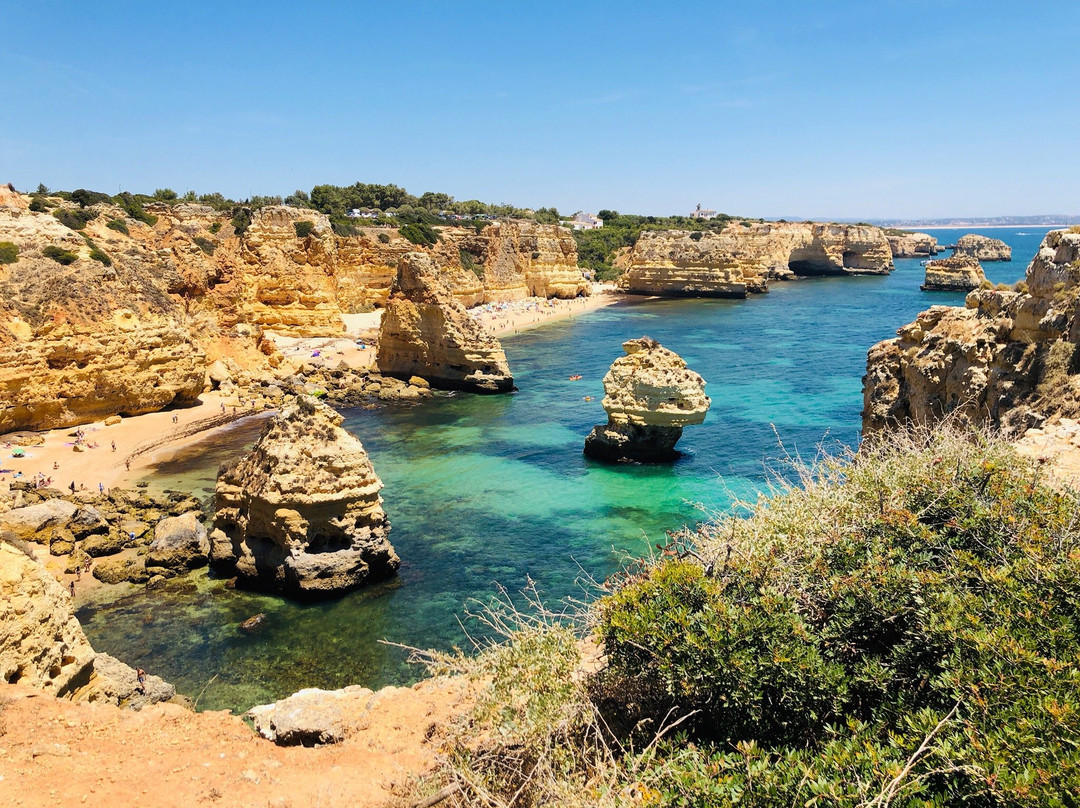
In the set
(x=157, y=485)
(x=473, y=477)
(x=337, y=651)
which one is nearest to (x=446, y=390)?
(x=473, y=477)

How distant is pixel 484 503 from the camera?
23.9 metres

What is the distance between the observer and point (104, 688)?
11102mm

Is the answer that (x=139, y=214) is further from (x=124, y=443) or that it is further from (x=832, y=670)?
(x=832, y=670)

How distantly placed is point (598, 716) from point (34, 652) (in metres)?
7.91

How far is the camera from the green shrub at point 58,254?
2961cm

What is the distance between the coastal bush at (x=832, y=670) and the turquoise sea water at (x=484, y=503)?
11.3 ft

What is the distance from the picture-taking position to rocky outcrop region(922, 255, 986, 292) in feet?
278

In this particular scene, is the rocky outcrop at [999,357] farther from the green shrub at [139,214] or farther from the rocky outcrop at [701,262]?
the rocky outcrop at [701,262]

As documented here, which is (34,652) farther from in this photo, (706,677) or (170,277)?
(170,277)

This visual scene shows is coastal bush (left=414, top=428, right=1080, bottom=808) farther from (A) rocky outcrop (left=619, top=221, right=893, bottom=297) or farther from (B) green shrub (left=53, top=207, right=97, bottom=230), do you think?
(A) rocky outcrop (left=619, top=221, right=893, bottom=297)

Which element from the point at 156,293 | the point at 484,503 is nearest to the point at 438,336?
the point at 156,293

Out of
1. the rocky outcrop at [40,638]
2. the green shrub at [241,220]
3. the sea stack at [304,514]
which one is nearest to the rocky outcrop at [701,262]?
the green shrub at [241,220]

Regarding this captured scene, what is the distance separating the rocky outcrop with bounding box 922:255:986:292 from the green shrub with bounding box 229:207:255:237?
79.1m

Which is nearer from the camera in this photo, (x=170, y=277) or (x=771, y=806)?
(x=771, y=806)
